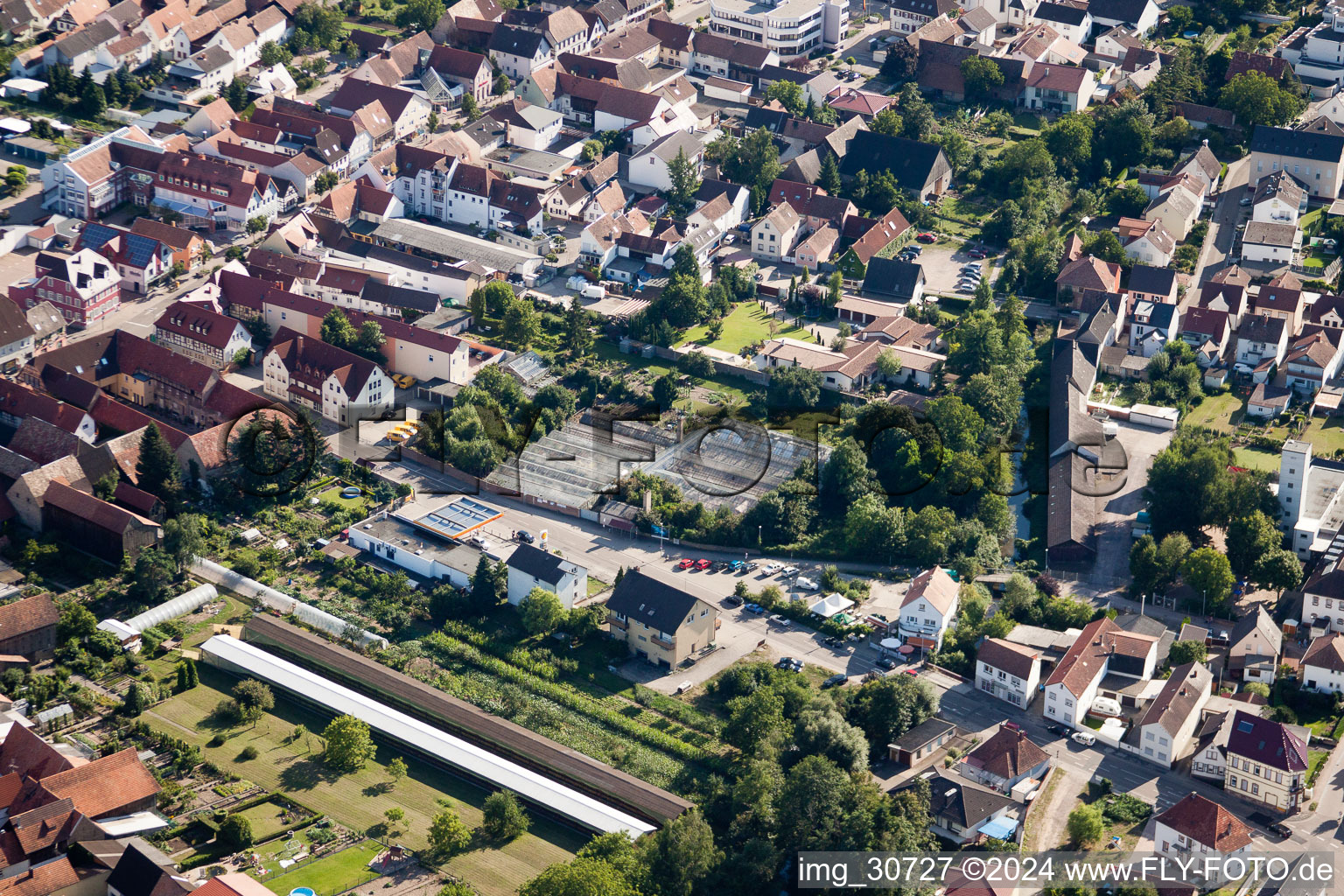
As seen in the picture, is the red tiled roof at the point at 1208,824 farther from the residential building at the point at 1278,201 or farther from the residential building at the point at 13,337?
the residential building at the point at 13,337

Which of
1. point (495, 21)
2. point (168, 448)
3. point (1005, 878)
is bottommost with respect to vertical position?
point (1005, 878)

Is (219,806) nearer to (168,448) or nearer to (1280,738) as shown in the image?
(168,448)

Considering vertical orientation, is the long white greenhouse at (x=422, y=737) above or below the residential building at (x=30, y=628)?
below

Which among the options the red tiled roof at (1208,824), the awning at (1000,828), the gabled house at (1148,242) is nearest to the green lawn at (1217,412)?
the gabled house at (1148,242)

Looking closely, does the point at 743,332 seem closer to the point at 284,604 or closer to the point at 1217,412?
the point at 1217,412

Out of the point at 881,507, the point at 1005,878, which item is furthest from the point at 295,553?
the point at 1005,878

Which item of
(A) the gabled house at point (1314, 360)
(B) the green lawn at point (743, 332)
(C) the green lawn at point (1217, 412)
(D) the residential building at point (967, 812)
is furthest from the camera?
(B) the green lawn at point (743, 332)
